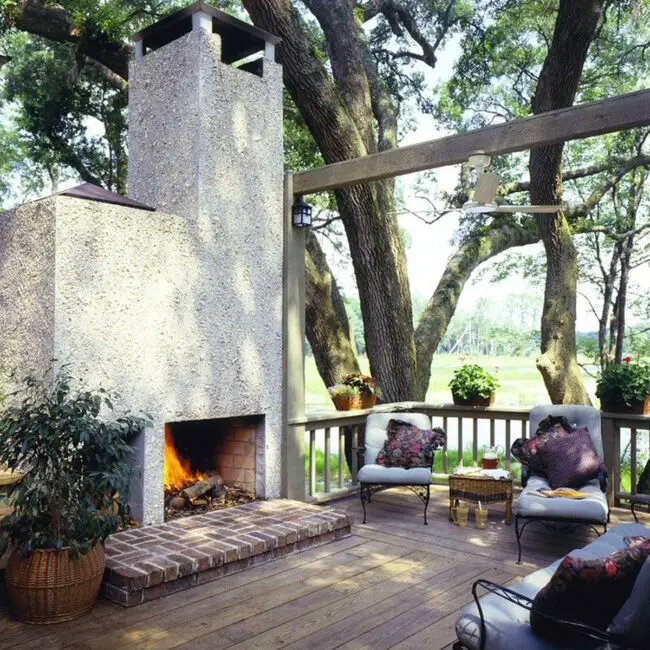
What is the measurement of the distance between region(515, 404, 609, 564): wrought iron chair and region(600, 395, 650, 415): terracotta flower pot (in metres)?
0.44

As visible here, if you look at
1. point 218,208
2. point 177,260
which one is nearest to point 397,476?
point 177,260

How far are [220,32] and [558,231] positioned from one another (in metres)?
Result: 4.60

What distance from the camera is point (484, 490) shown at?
520 centimetres

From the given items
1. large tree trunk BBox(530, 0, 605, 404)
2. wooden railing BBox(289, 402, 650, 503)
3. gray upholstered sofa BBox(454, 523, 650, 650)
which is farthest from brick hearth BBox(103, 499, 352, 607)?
large tree trunk BBox(530, 0, 605, 404)

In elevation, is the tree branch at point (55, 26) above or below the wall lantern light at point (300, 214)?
above

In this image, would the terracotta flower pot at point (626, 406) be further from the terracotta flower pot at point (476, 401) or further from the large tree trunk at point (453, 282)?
the large tree trunk at point (453, 282)

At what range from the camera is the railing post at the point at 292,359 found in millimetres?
5406

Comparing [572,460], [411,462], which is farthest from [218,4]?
[572,460]

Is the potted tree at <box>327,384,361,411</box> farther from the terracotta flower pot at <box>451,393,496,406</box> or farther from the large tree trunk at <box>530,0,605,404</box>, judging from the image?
the large tree trunk at <box>530,0,605,404</box>

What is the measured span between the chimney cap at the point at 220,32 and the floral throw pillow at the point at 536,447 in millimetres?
3850

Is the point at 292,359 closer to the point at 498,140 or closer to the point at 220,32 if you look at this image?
the point at 498,140

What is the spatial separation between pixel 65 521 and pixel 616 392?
4478mm


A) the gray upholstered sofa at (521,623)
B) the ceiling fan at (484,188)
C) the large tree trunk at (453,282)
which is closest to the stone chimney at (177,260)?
the ceiling fan at (484,188)

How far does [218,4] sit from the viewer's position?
33.5ft
